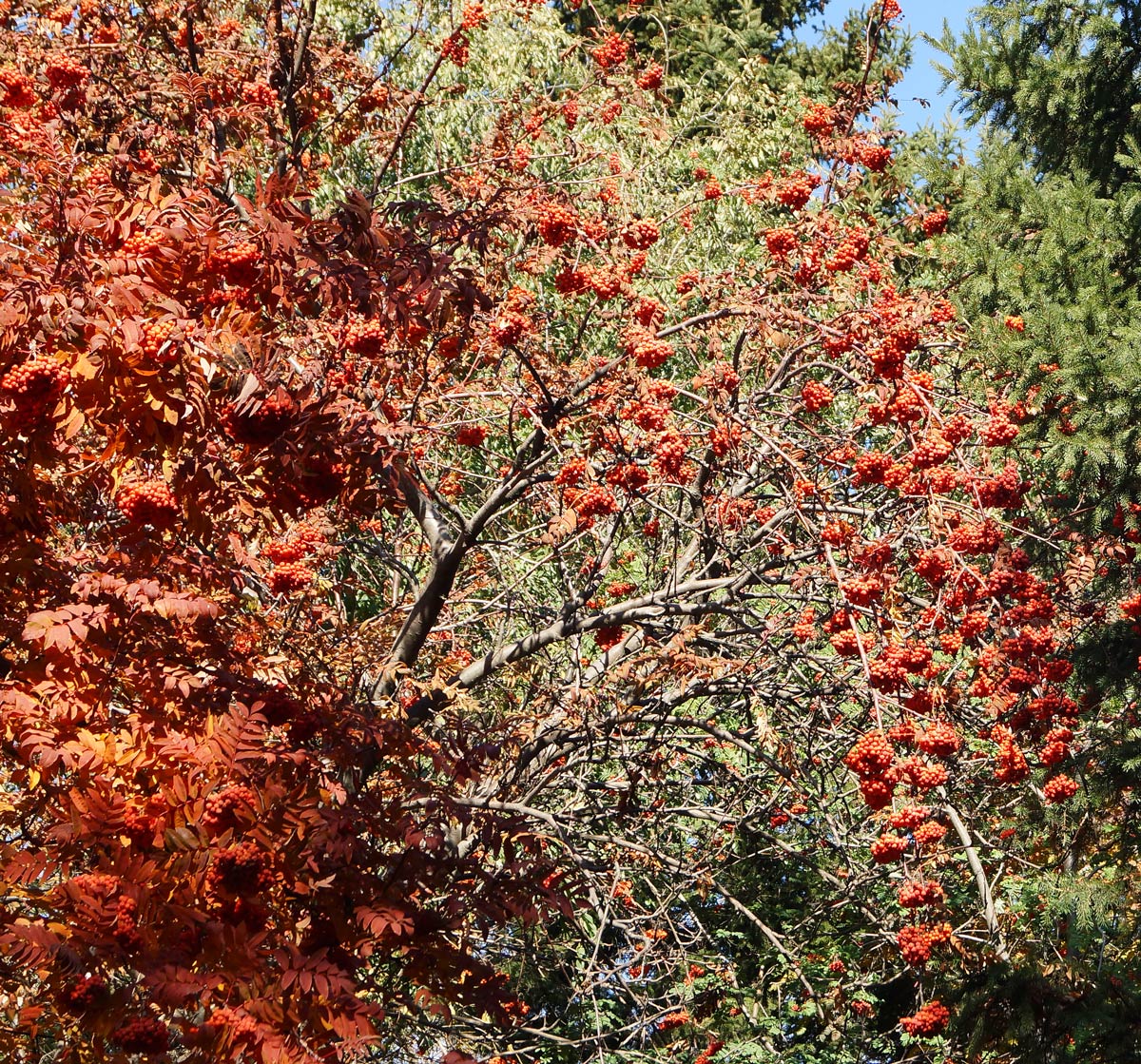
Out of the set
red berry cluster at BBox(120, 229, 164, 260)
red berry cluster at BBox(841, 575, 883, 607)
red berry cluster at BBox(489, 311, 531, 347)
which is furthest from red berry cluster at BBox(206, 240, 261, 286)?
red berry cluster at BBox(841, 575, 883, 607)

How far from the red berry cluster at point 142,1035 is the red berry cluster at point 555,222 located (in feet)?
11.0

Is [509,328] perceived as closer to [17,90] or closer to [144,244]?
[144,244]

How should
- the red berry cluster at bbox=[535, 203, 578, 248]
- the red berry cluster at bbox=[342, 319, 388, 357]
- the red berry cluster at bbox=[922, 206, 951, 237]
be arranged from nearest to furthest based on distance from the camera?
the red berry cluster at bbox=[342, 319, 388, 357]
the red berry cluster at bbox=[535, 203, 578, 248]
the red berry cluster at bbox=[922, 206, 951, 237]

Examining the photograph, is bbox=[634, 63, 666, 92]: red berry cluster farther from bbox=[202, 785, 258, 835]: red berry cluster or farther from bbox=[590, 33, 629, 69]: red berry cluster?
bbox=[202, 785, 258, 835]: red berry cluster

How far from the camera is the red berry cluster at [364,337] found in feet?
13.1

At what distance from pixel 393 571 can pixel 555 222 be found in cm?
312

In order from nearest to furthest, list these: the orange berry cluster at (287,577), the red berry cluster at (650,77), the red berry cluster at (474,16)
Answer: the orange berry cluster at (287,577), the red berry cluster at (650,77), the red berry cluster at (474,16)

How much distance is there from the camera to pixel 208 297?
12.0ft

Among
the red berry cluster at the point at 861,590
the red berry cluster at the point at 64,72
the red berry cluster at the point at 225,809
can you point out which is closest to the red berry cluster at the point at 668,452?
the red berry cluster at the point at 861,590

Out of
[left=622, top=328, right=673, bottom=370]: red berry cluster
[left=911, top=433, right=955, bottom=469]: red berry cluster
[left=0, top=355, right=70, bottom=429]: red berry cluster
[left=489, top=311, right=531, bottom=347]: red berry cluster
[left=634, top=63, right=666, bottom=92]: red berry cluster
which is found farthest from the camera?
[left=634, top=63, right=666, bottom=92]: red berry cluster

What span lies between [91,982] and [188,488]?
147 cm

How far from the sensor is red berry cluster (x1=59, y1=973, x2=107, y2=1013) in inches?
124

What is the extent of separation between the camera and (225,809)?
330 cm

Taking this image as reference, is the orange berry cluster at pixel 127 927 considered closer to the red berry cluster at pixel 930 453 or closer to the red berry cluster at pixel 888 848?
the red berry cluster at pixel 888 848
